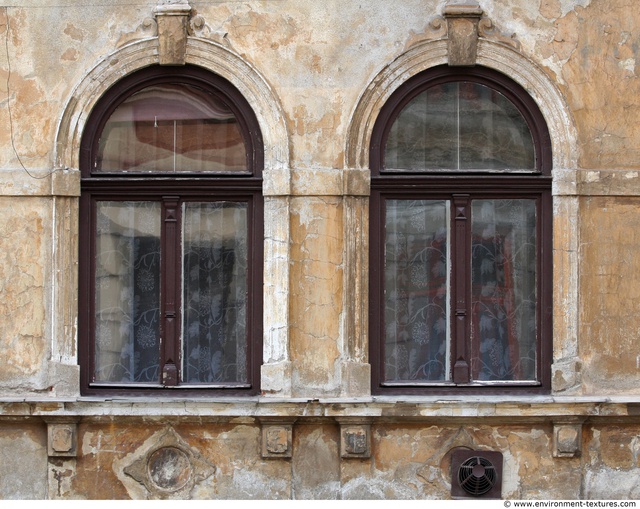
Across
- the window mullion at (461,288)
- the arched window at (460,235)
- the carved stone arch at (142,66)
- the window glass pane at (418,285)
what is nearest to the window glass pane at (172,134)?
the carved stone arch at (142,66)

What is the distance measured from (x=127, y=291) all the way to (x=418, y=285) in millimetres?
2064

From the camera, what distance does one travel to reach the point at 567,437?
25.3ft

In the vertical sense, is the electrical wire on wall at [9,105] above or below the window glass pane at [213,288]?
above

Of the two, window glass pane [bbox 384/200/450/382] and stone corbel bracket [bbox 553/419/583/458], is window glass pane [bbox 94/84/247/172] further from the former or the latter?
stone corbel bracket [bbox 553/419/583/458]

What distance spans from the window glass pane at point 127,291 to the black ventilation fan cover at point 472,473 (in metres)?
2.19

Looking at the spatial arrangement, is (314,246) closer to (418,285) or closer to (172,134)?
(418,285)

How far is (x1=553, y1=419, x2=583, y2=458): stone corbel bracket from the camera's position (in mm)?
7695

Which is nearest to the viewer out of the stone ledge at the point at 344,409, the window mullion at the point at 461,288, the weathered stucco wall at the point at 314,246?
the stone ledge at the point at 344,409

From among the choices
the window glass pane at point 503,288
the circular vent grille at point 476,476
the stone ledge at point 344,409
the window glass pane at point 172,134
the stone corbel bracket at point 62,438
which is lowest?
the circular vent grille at point 476,476

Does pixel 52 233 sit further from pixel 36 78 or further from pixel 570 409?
pixel 570 409

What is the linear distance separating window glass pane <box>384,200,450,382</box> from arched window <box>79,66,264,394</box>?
0.96 metres

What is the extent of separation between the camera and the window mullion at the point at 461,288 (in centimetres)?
790

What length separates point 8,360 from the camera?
25.6 feet

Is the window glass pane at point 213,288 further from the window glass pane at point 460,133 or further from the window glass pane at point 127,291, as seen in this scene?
the window glass pane at point 460,133
